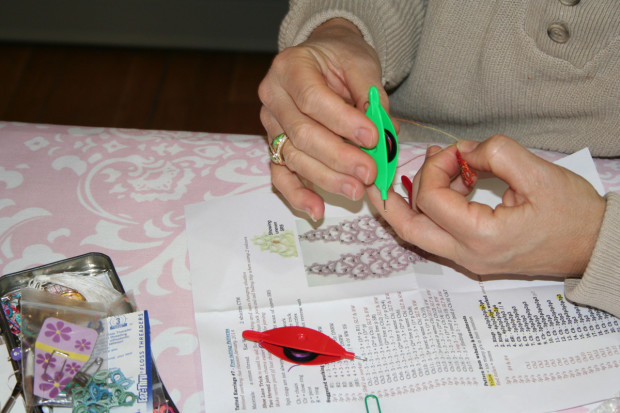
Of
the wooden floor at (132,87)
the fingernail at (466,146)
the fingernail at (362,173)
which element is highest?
the fingernail at (466,146)

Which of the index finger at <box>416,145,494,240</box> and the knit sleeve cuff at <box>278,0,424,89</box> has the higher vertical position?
the knit sleeve cuff at <box>278,0,424,89</box>

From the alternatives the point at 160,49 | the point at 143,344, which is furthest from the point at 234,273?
the point at 160,49

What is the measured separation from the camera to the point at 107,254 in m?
0.70

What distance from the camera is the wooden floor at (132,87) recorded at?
1797mm

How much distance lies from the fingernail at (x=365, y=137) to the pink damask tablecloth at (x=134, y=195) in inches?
7.2

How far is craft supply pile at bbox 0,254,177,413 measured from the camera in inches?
22.8

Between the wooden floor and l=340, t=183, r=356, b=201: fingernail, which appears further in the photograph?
the wooden floor

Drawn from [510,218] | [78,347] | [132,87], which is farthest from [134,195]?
[132,87]

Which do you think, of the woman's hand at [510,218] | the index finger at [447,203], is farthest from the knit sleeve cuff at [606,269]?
the index finger at [447,203]

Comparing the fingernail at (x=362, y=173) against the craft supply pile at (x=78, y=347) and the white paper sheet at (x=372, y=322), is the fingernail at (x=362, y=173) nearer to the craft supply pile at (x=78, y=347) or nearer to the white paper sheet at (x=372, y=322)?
the white paper sheet at (x=372, y=322)

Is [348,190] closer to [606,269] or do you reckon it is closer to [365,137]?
[365,137]

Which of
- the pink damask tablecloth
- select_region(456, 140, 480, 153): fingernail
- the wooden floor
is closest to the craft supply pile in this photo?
the pink damask tablecloth

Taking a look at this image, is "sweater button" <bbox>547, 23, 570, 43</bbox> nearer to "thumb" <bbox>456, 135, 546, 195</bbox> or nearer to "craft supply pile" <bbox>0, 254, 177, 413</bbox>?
"thumb" <bbox>456, 135, 546, 195</bbox>

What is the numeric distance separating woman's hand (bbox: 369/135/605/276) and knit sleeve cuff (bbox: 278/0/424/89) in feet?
0.88
